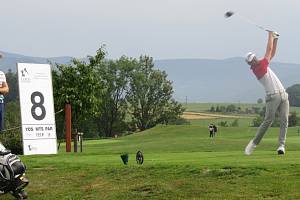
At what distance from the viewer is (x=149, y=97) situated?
10662cm

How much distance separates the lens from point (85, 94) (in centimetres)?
3531

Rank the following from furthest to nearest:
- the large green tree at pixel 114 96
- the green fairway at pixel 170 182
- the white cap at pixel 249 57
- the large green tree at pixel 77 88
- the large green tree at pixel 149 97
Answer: the large green tree at pixel 149 97 → the large green tree at pixel 114 96 → the large green tree at pixel 77 88 → the white cap at pixel 249 57 → the green fairway at pixel 170 182

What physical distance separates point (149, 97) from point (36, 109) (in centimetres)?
8905

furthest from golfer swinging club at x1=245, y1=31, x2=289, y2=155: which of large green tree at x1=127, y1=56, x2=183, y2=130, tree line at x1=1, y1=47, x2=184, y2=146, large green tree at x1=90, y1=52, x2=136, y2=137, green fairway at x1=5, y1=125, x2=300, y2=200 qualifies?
large green tree at x1=127, y1=56, x2=183, y2=130

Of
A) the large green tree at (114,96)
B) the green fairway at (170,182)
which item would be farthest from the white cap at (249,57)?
the large green tree at (114,96)

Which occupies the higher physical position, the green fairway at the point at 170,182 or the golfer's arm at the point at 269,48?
the golfer's arm at the point at 269,48

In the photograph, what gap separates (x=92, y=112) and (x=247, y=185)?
27948 mm

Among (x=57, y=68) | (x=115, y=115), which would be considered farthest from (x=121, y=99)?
(x=57, y=68)

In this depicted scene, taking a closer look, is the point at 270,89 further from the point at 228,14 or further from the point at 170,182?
the point at 170,182

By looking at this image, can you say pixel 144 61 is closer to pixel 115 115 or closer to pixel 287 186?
pixel 115 115

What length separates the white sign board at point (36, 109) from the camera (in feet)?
56.8

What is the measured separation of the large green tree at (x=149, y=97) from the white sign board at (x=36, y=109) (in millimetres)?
85952

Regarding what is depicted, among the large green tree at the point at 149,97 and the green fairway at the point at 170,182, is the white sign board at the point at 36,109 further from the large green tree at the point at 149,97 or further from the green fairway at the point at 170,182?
the large green tree at the point at 149,97

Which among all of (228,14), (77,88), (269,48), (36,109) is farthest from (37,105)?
(77,88)
